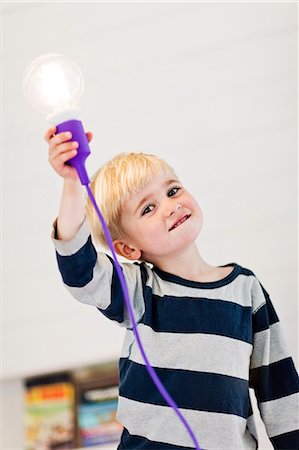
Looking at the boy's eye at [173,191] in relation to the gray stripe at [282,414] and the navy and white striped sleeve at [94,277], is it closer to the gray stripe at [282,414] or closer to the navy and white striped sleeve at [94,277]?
the navy and white striped sleeve at [94,277]

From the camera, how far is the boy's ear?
104 cm

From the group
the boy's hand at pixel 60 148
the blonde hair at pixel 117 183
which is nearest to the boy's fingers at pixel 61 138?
the boy's hand at pixel 60 148

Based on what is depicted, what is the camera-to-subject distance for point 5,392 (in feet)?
5.07

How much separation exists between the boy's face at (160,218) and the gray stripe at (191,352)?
4.9 inches

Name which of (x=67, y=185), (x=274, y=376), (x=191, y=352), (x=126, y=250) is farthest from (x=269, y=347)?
(x=67, y=185)

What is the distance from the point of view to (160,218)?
1.00 m

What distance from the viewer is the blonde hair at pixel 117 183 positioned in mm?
1011

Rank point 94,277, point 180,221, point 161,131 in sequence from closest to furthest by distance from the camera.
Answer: point 94,277, point 180,221, point 161,131

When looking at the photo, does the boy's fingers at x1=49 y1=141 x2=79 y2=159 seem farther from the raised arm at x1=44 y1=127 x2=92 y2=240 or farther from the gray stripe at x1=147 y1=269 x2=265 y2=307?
the gray stripe at x1=147 y1=269 x2=265 y2=307

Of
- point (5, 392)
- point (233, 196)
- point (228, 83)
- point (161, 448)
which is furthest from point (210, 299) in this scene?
point (5, 392)

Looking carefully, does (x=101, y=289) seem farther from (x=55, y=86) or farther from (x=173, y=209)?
(x=55, y=86)

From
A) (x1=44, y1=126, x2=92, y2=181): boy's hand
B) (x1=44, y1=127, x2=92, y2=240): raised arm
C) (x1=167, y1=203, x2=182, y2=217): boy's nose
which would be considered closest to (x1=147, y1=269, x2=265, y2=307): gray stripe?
(x1=167, y1=203, x2=182, y2=217): boy's nose

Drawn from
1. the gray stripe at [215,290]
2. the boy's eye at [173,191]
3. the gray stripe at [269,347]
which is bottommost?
the gray stripe at [269,347]

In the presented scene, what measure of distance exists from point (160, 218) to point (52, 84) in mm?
276
